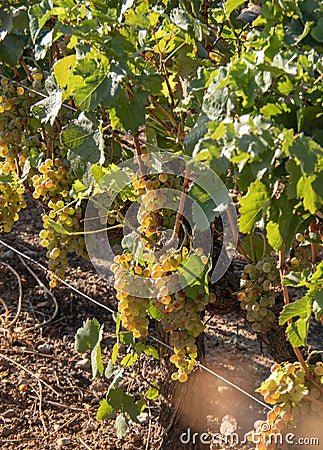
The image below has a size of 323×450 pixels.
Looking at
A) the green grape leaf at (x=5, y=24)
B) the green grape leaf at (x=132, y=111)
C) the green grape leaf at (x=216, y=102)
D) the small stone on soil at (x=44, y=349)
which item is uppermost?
the green grape leaf at (x=5, y=24)

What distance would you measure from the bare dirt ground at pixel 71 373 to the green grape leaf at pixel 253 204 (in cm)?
128

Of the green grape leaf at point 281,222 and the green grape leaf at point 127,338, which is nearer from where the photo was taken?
the green grape leaf at point 281,222

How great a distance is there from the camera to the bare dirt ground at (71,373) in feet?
9.96

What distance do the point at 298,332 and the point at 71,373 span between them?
2089 mm

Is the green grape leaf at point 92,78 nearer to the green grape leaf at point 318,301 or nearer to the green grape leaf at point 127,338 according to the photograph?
the green grape leaf at point 318,301

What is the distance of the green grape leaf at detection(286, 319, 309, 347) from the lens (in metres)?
1.58

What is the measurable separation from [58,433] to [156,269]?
154 cm

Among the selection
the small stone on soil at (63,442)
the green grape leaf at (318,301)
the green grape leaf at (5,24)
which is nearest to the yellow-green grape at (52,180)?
the green grape leaf at (5,24)

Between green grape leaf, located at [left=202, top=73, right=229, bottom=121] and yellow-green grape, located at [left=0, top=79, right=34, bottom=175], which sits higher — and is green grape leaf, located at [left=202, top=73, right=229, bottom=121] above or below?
above

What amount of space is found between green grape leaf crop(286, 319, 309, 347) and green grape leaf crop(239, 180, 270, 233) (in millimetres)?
263

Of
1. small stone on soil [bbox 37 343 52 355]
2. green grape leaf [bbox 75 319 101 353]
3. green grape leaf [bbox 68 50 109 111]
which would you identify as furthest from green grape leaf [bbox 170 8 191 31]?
small stone on soil [bbox 37 343 52 355]

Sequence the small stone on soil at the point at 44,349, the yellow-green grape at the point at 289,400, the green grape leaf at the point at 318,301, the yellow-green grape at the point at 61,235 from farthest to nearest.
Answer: the small stone on soil at the point at 44,349 < the yellow-green grape at the point at 61,235 < the yellow-green grape at the point at 289,400 < the green grape leaf at the point at 318,301

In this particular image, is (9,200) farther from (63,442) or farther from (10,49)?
(63,442)

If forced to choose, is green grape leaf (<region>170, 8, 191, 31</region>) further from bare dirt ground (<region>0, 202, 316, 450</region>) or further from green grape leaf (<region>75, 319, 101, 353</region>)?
bare dirt ground (<region>0, 202, 316, 450</region>)
